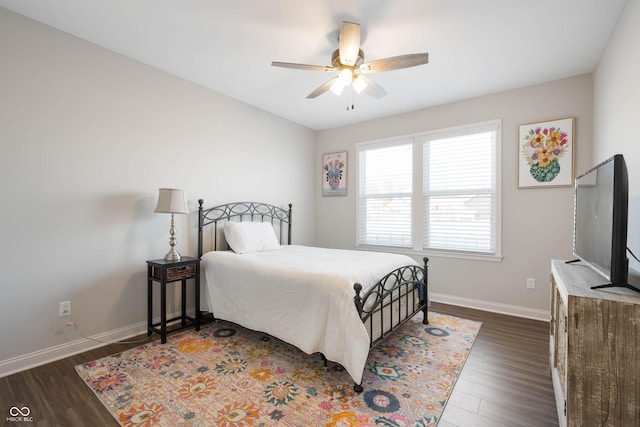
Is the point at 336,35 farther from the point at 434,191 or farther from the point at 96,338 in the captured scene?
the point at 96,338

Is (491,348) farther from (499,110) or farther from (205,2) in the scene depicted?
(205,2)

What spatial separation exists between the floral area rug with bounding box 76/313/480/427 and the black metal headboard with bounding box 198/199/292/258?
4.02ft

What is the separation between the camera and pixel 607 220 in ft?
4.82

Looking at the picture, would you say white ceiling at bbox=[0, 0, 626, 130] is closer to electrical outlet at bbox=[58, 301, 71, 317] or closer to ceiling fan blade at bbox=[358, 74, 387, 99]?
ceiling fan blade at bbox=[358, 74, 387, 99]

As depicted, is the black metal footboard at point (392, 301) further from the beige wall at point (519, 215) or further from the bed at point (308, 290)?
the beige wall at point (519, 215)

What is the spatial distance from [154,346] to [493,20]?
3.91 meters

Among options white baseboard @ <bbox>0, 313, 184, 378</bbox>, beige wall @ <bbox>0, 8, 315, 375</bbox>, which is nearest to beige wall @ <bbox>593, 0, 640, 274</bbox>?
beige wall @ <bbox>0, 8, 315, 375</bbox>

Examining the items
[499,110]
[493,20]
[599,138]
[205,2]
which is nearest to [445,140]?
[499,110]

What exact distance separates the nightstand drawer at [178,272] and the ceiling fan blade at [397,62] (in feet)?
8.06

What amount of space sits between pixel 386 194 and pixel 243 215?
84.8 inches

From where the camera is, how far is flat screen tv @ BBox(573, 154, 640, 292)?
4.44 feet

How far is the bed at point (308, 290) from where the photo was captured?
206 cm

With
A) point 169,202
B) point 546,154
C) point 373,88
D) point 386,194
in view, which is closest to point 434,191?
point 386,194

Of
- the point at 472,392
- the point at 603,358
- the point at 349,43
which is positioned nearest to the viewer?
the point at 603,358
